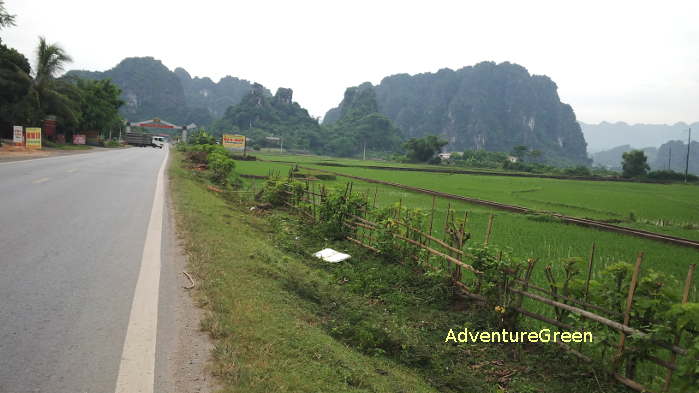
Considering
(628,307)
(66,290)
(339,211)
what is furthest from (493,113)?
(66,290)

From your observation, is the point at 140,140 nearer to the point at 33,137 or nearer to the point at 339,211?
the point at 33,137

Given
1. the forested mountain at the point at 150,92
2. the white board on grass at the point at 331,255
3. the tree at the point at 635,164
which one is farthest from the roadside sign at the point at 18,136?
the forested mountain at the point at 150,92

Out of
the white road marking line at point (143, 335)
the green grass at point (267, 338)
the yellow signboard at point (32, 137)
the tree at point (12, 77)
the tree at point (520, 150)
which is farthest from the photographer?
the tree at point (520, 150)

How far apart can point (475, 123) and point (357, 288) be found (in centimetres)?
15009

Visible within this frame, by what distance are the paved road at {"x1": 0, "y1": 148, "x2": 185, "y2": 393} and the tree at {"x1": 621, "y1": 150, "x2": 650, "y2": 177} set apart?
60.5m

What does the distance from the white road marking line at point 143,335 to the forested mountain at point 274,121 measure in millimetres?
90439

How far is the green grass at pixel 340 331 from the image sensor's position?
289cm

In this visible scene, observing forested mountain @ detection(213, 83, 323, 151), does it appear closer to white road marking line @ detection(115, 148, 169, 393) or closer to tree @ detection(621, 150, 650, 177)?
tree @ detection(621, 150, 650, 177)

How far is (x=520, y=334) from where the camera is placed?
4352 mm

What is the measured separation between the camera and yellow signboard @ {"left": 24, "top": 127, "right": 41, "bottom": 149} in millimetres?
24516

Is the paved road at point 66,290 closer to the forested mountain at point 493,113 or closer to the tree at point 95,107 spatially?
the tree at point 95,107

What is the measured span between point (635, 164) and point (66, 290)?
63.2 metres

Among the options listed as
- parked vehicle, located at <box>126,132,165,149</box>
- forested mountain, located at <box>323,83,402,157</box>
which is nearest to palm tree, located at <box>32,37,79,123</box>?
parked vehicle, located at <box>126,132,165,149</box>

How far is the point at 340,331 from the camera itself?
163 inches
